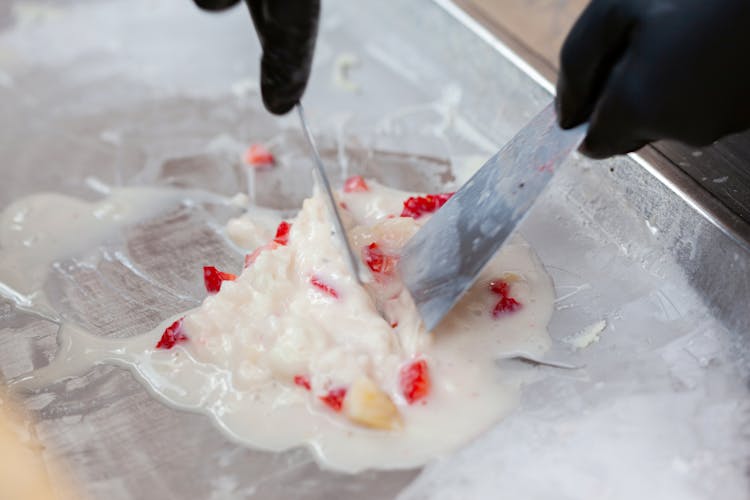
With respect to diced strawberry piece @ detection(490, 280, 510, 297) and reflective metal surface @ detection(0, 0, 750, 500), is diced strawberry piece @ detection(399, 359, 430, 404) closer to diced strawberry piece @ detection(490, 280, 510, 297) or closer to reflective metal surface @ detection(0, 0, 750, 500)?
reflective metal surface @ detection(0, 0, 750, 500)

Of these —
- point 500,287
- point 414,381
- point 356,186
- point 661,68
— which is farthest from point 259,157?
point 661,68

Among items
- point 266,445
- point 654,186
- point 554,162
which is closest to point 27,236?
point 266,445

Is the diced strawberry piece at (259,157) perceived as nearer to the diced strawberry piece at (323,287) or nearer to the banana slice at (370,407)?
the diced strawberry piece at (323,287)

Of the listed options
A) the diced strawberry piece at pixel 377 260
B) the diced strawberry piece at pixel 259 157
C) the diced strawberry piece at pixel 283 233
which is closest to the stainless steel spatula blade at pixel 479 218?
the diced strawberry piece at pixel 377 260

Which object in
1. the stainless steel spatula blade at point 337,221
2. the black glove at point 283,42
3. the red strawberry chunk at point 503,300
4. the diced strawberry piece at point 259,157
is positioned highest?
the black glove at point 283,42

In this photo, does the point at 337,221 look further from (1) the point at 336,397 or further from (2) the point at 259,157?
(2) the point at 259,157

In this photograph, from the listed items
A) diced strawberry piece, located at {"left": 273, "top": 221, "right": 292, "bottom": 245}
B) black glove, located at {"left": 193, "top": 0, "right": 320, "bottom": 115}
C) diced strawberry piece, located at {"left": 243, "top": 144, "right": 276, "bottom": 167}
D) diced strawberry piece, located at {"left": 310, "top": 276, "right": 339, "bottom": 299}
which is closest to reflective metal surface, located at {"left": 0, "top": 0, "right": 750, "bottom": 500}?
diced strawberry piece, located at {"left": 243, "top": 144, "right": 276, "bottom": 167}

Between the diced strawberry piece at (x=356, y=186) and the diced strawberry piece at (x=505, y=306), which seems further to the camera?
the diced strawberry piece at (x=356, y=186)
